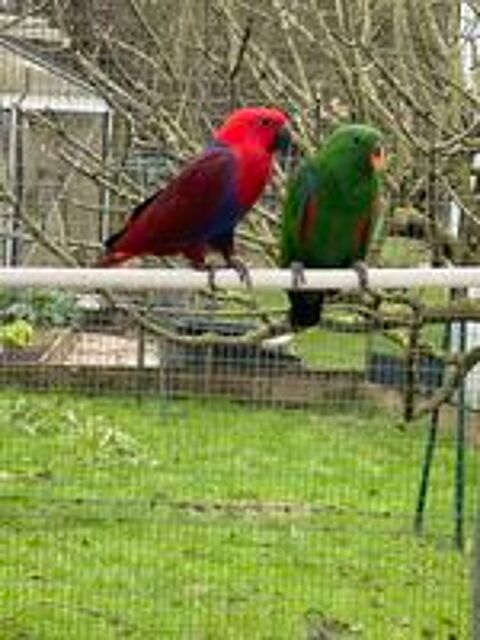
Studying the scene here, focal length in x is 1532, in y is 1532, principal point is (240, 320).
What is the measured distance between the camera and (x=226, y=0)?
2.75m

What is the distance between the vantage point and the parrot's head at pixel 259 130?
1965 mm

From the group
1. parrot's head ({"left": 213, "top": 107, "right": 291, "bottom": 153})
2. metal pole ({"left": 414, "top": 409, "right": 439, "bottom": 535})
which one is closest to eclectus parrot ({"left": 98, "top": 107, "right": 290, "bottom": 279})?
parrot's head ({"left": 213, "top": 107, "right": 291, "bottom": 153})

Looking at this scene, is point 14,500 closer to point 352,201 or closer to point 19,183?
point 19,183

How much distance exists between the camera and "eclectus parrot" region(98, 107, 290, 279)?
1.95 m

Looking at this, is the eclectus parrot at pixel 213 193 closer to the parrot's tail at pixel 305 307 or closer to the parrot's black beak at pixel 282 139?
the parrot's black beak at pixel 282 139

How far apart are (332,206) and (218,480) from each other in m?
2.49

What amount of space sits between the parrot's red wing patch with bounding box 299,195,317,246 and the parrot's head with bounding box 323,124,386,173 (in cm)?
7

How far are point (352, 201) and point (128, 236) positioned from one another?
1.05 ft

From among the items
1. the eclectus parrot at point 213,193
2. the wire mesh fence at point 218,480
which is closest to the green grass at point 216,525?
the wire mesh fence at point 218,480

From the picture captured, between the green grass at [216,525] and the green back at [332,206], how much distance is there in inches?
56.0

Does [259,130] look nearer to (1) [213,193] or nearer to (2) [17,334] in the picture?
(1) [213,193]

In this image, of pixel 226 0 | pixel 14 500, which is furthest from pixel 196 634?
pixel 226 0

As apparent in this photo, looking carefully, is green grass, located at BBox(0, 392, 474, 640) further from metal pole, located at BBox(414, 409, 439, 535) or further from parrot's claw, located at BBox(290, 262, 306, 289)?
parrot's claw, located at BBox(290, 262, 306, 289)

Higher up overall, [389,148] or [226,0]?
[226,0]
